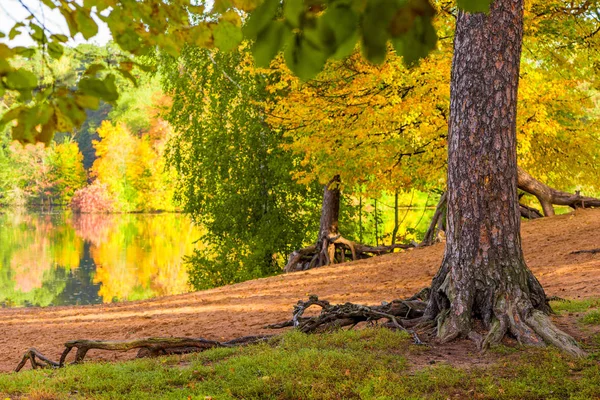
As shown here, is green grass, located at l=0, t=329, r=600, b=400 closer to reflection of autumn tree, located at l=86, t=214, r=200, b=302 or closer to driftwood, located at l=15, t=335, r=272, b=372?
driftwood, located at l=15, t=335, r=272, b=372

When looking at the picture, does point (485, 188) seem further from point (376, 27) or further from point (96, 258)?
point (96, 258)

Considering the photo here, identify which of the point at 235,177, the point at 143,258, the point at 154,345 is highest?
the point at 235,177

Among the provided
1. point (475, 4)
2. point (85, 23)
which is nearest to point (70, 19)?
point (85, 23)

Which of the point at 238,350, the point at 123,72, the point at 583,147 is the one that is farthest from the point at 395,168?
the point at 123,72

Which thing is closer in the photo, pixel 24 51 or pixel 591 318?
pixel 24 51

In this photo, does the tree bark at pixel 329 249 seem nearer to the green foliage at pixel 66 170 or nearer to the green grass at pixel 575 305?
the green grass at pixel 575 305

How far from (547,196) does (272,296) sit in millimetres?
6228

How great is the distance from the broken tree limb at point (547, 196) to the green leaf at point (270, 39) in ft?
39.5

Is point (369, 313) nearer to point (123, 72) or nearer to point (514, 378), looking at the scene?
point (514, 378)

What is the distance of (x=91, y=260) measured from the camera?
87.4ft

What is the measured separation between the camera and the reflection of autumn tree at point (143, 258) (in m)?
21.2

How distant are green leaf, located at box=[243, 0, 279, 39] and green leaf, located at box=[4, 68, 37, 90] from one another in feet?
1.86

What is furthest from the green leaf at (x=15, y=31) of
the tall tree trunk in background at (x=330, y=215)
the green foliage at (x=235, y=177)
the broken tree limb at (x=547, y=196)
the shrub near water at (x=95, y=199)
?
the shrub near water at (x=95, y=199)

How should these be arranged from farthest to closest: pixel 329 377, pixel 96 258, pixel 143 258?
pixel 143 258, pixel 96 258, pixel 329 377
